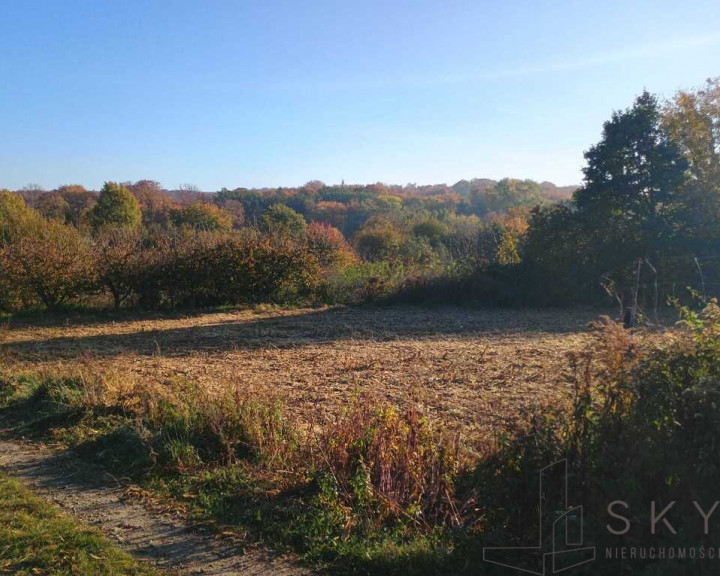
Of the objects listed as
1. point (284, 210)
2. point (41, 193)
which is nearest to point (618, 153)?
point (284, 210)

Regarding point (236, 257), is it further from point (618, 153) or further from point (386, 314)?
point (618, 153)

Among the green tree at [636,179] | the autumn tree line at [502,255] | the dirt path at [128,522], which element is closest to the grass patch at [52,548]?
the dirt path at [128,522]

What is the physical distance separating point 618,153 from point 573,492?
59.4ft

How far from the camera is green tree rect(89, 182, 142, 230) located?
35.3 m

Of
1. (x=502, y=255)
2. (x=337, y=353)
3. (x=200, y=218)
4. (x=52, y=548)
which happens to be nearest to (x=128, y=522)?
(x=52, y=548)

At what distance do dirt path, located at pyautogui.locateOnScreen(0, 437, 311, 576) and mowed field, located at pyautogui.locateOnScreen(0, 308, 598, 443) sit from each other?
6.27ft

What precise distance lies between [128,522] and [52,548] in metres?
0.60

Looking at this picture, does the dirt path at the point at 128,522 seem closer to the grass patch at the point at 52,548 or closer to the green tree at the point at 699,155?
the grass patch at the point at 52,548

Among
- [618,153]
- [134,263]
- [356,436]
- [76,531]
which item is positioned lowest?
[76,531]

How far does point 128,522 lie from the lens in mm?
4512

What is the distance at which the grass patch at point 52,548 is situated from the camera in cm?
375

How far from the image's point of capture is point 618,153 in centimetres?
1934

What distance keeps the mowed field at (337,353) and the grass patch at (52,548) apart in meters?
2.60

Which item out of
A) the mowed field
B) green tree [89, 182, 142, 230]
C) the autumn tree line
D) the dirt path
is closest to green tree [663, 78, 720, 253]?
the autumn tree line
